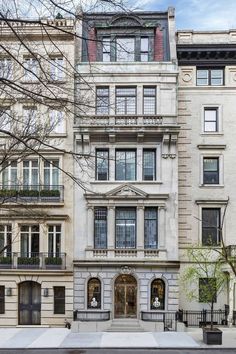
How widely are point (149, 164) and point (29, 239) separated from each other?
27.5 ft

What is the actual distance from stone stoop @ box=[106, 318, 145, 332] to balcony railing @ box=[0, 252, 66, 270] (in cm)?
435

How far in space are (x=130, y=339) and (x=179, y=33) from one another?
19.0m

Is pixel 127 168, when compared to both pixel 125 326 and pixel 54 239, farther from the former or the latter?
pixel 125 326

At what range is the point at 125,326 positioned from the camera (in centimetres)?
2862

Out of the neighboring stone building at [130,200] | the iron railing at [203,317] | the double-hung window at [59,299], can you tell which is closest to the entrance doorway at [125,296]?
the neighboring stone building at [130,200]

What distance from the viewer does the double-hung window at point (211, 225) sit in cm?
3083

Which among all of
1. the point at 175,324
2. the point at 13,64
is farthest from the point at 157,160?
the point at 13,64

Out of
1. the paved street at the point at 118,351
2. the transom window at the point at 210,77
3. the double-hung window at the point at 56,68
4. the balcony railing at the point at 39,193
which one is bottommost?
the paved street at the point at 118,351

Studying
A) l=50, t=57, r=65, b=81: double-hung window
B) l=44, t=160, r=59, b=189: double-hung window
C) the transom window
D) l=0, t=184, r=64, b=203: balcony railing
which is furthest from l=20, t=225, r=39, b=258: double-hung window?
l=50, t=57, r=65, b=81: double-hung window

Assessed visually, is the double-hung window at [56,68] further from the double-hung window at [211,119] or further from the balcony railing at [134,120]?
the double-hung window at [211,119]

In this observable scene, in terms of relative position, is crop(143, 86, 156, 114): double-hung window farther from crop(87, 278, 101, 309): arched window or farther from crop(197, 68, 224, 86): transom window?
crop(87, 278, 101, 309): arched window

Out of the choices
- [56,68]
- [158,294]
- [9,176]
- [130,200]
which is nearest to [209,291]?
[158,294]

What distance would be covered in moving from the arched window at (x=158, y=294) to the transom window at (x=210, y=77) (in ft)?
40.9

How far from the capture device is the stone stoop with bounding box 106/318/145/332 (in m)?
28.3
